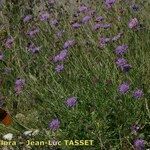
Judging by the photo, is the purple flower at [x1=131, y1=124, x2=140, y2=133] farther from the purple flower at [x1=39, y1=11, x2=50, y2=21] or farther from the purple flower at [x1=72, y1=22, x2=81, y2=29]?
the purple flower at [x1=39, y1=11, x2=50, y2=21]

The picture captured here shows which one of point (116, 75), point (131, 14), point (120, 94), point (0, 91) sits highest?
point (131, 14)

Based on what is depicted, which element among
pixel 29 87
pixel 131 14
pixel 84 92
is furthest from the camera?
pixel 131 14

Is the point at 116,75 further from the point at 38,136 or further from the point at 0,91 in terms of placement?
the point at 0,91

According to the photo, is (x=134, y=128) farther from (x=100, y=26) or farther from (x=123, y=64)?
(x=100, y=26)

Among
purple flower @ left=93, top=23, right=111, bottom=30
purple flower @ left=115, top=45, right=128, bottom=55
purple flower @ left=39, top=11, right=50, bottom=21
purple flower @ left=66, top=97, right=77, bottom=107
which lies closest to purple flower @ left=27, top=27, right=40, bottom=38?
purple flower @ left=39, top=11, right=50, bottom=21

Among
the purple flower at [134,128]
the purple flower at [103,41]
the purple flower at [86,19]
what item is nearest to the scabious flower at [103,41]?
the purple flower at [103,41]

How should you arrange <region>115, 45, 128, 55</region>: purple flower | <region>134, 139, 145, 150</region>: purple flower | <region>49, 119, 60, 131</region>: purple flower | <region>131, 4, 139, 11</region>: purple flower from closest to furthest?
1. <region>134, 139, 145, 150</region>: purple flower
2. <region>49, 119, 60, 131</region>: purple flower
3. <region>115, 45, 128, 55</region>: purple flower
4. <region>131, 4, 139, 11</region>: purple flower

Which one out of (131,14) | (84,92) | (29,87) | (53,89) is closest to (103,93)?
(84,92)

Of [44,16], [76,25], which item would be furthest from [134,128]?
[44,16]

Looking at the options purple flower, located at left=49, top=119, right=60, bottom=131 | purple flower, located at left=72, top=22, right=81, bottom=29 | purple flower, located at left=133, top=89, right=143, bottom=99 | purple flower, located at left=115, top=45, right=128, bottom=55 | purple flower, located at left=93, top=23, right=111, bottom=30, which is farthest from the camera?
purple flower, located at left=72, top=22, right=81, bottom=29
